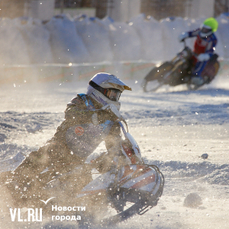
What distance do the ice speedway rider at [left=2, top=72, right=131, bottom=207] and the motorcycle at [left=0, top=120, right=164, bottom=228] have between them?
0.06 m

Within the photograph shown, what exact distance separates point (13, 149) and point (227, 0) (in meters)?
20.0

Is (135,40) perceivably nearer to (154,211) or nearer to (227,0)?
(227,0)

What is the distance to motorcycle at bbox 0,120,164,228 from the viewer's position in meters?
2.68

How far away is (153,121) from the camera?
6.09m

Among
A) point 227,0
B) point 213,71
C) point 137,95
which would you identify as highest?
point 227,0

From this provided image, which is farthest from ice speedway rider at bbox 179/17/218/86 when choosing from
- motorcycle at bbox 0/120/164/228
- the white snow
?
motorcycle at bbox 0/120/164/228

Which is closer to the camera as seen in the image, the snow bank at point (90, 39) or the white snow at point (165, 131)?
the white snow at point (165, 131)

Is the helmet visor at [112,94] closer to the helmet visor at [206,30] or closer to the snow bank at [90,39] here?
the helmet visor at [206,30]

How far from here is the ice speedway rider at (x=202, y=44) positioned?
30.1ft

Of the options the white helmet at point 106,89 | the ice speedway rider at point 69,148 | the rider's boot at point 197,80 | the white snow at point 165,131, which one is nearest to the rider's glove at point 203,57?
the rider's boot at point 197,80

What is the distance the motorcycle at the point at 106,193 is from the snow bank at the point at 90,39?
36.5 ft

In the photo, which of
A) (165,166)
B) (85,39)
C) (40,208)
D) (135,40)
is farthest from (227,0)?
(40,208)

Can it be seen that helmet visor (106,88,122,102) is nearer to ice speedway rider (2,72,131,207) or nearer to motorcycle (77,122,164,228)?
ice speedway rider (2,72,131,207)

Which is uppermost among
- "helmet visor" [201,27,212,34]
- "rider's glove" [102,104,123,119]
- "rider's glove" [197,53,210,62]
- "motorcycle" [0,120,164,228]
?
"helmet visor" [201,27,212,34]
